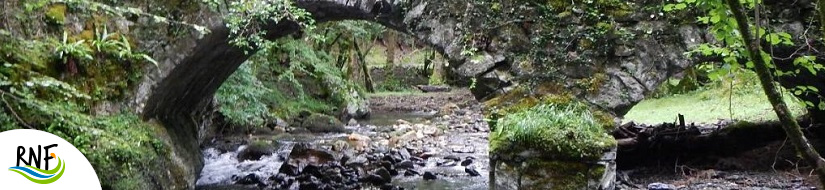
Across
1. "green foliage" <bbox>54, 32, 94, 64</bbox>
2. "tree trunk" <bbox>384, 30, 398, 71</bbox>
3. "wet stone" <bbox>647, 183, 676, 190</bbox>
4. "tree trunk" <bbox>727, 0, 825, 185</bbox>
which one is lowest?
"wet stone" <bbox>647, 183, 676, 190</bbox>

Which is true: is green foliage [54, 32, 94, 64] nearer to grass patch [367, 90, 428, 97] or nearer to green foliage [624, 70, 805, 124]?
green foliage [624, 70, 805, 124]

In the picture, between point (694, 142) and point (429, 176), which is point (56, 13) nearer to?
point (429, 176)

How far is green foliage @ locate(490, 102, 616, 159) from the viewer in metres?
5.26

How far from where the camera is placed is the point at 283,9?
21.4ft

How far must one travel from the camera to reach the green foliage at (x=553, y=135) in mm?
5262

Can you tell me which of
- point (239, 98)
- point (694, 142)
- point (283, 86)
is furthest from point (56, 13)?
point (283, 86)

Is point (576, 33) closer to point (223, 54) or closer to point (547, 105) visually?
point (547, 105)

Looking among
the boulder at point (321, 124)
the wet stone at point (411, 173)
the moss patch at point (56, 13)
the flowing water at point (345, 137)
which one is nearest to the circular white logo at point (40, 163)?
the moss patch at point (56, 13)

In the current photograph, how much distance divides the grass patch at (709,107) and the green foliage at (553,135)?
18.9 ft

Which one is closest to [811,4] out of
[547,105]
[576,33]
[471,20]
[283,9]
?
[576,33]

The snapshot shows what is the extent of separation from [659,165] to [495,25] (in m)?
3.81

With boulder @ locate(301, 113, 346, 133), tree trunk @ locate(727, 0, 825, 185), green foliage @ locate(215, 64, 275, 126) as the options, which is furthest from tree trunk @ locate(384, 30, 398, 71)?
tree trunk @ locate(727, 0, 825, 185)

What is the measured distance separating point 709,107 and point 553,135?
10.4 m

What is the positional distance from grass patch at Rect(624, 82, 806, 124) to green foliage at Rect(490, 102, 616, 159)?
5756 mm
